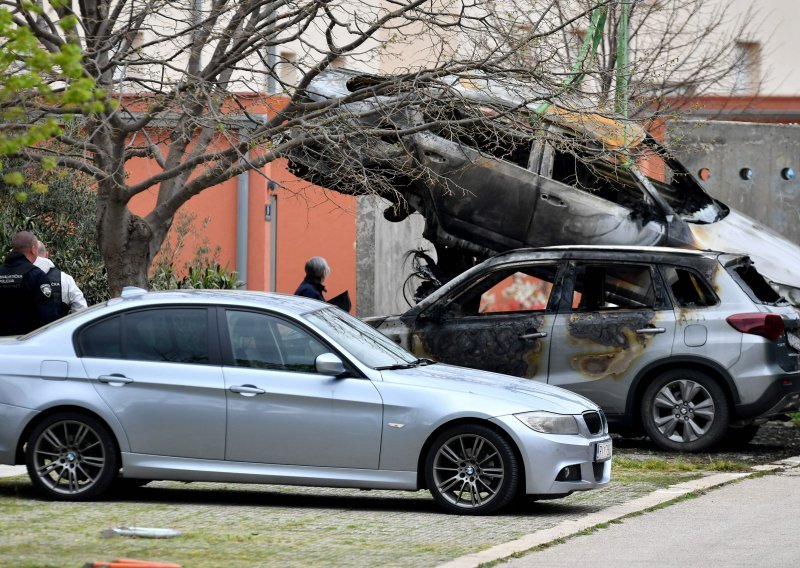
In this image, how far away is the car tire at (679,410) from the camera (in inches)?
494

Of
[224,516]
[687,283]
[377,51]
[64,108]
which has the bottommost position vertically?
[224,516]

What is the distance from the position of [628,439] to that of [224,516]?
5.93 meters

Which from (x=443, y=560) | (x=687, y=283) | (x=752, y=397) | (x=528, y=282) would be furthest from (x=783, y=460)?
(x=528, y=282)

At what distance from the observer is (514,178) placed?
15625mm

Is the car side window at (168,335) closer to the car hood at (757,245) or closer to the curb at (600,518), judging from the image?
the curb at (600,518)

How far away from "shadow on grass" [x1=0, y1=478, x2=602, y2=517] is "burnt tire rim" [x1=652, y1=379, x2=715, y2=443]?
2.92 meters

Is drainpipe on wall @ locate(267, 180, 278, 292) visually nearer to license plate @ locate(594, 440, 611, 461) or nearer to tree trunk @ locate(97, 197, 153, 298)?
tree trunk @ locate(97, 197, 153, 298)

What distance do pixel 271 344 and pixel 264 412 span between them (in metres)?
0.48

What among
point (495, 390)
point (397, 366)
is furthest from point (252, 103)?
point (495, 390)

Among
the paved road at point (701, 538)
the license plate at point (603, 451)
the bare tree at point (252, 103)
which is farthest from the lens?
the bare tree at point (252, 103)

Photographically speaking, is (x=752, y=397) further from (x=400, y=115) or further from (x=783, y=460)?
(x=400, y=115)

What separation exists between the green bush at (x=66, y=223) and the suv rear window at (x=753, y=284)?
28.5 feet

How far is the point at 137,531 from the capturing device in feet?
26.4

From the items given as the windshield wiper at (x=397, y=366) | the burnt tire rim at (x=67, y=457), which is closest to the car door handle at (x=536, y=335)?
the windshield wiper at (x=397, y=366)
